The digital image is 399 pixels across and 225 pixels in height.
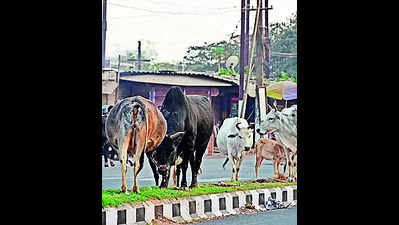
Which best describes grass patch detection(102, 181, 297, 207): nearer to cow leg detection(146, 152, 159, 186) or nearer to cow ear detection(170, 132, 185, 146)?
cow leg detection(146, 152, 159, 186)

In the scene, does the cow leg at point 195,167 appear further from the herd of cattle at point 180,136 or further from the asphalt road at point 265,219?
the asphalt road at point 265,219

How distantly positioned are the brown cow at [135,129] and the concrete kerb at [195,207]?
0.10 metres

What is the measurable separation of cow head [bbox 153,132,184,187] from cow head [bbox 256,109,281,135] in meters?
0.36

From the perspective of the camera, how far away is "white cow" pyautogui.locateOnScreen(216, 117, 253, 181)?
238cm

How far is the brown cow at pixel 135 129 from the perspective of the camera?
7.11 ft

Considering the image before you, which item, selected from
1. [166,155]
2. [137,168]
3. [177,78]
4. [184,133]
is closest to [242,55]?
[177,78]

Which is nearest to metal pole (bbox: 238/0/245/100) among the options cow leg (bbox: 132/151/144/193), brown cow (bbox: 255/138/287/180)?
brown cow (bbox: 255/138/287/180)

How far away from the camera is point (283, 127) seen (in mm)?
2453

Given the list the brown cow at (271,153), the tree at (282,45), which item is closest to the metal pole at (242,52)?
the tree at (282,45)

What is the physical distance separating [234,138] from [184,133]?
Result: 0.22 metres

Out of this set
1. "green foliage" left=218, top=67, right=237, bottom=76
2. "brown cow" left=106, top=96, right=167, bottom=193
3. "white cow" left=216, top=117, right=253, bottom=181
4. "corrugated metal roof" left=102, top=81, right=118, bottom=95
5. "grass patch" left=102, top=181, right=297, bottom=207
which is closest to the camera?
"corrugated metal roof" left=102, top=81, right=118, bottom=95

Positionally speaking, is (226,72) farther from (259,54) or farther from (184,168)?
(184,168)
